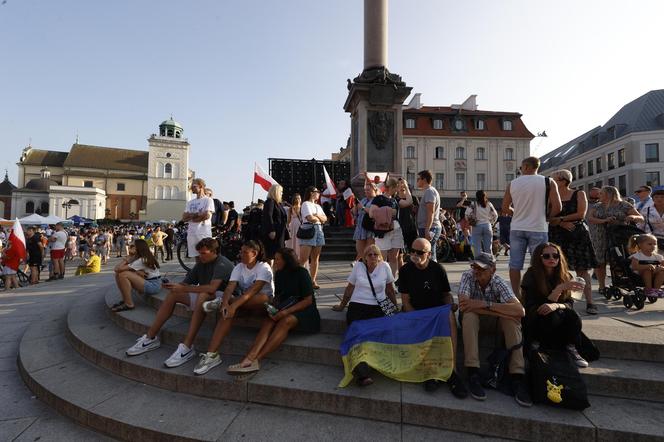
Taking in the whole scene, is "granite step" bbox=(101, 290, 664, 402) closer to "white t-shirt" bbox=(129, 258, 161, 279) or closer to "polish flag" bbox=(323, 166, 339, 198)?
"white t-shirt" bbox=(129, 258, 161, 279)

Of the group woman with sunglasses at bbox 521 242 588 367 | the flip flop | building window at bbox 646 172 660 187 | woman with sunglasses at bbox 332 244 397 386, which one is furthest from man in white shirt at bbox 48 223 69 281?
building window at bbox 646 172 660 187

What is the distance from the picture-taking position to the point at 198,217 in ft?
19.7

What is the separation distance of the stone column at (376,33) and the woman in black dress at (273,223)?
8926 millimetres

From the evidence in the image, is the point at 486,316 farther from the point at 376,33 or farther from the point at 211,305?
the point at 376,33

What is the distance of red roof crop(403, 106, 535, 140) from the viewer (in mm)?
45281

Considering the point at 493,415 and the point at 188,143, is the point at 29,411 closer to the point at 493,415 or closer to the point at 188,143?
the point at 493,415

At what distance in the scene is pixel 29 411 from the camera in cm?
353

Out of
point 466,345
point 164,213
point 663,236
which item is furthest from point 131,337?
point 164,213

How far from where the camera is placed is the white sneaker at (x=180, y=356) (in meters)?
3.71

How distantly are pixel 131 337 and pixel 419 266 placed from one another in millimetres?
4034

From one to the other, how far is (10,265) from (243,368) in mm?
11468

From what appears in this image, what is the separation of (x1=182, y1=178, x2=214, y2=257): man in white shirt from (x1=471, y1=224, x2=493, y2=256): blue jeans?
209 inches

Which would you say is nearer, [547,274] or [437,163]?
[547,274]

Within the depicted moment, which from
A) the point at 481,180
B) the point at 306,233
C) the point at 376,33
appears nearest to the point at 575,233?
the point at 306,233
